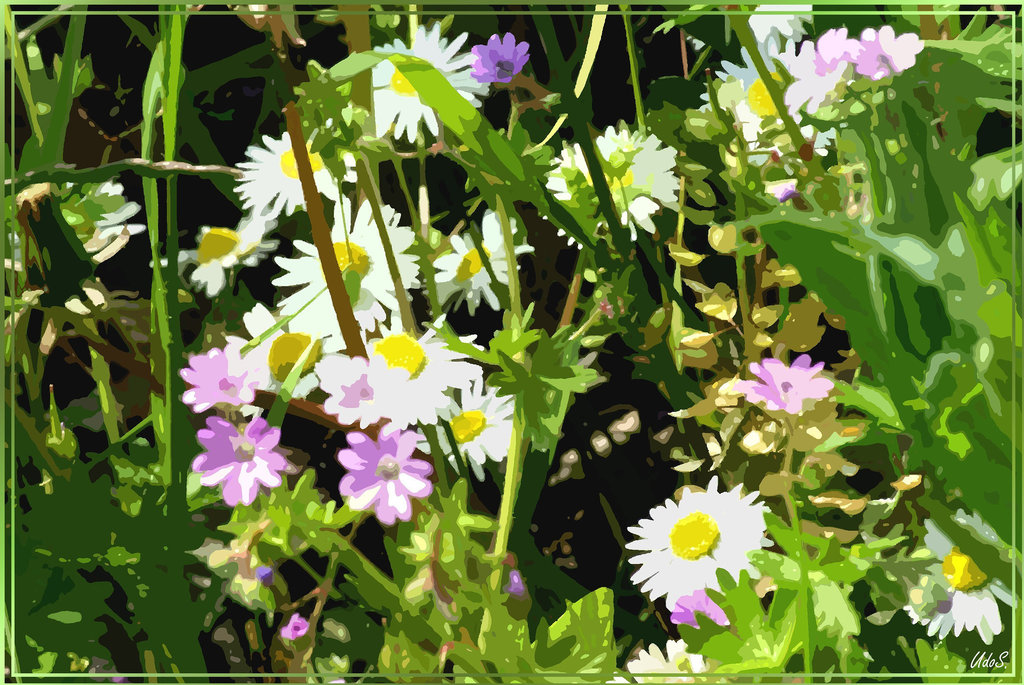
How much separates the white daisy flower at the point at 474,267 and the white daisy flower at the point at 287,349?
10 centimetres

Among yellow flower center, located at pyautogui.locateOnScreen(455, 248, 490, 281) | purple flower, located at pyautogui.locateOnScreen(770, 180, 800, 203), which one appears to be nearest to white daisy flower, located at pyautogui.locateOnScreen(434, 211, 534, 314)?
yellow flower center, located at pyautogui.locateOnScreen(455, 248, 490, 281)

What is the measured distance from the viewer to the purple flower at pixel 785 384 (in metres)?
0.62

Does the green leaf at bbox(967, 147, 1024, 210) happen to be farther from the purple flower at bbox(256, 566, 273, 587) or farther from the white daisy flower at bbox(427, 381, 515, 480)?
Answer: the purple flower at bbox(256, 566, 273, 587)

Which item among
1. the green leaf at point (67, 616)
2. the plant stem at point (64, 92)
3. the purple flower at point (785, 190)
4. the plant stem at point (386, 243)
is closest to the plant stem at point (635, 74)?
the purple flower at point (785, 190)

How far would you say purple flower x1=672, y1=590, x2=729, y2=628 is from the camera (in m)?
0.62

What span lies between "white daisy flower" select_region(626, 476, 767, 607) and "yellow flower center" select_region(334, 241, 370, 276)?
0.30m

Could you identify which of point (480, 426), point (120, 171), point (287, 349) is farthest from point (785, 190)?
point (120, 171)

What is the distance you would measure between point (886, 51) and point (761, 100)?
11cm

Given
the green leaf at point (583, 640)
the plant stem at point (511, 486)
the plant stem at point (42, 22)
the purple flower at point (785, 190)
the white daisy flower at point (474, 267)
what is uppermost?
the plant stem at point (42, 22)

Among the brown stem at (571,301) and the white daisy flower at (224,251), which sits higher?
the white daisy flower at (224,251)

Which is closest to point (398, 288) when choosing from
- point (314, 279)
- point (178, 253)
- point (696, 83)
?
point (314, 279)

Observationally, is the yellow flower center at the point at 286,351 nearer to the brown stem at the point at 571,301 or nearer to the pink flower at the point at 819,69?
the brown stem at the point at 571,301

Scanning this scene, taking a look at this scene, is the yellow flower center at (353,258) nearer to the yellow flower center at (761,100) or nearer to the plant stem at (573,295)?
the plant stem at (573,295)

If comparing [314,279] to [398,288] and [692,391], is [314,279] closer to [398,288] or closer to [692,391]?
[398,288]
